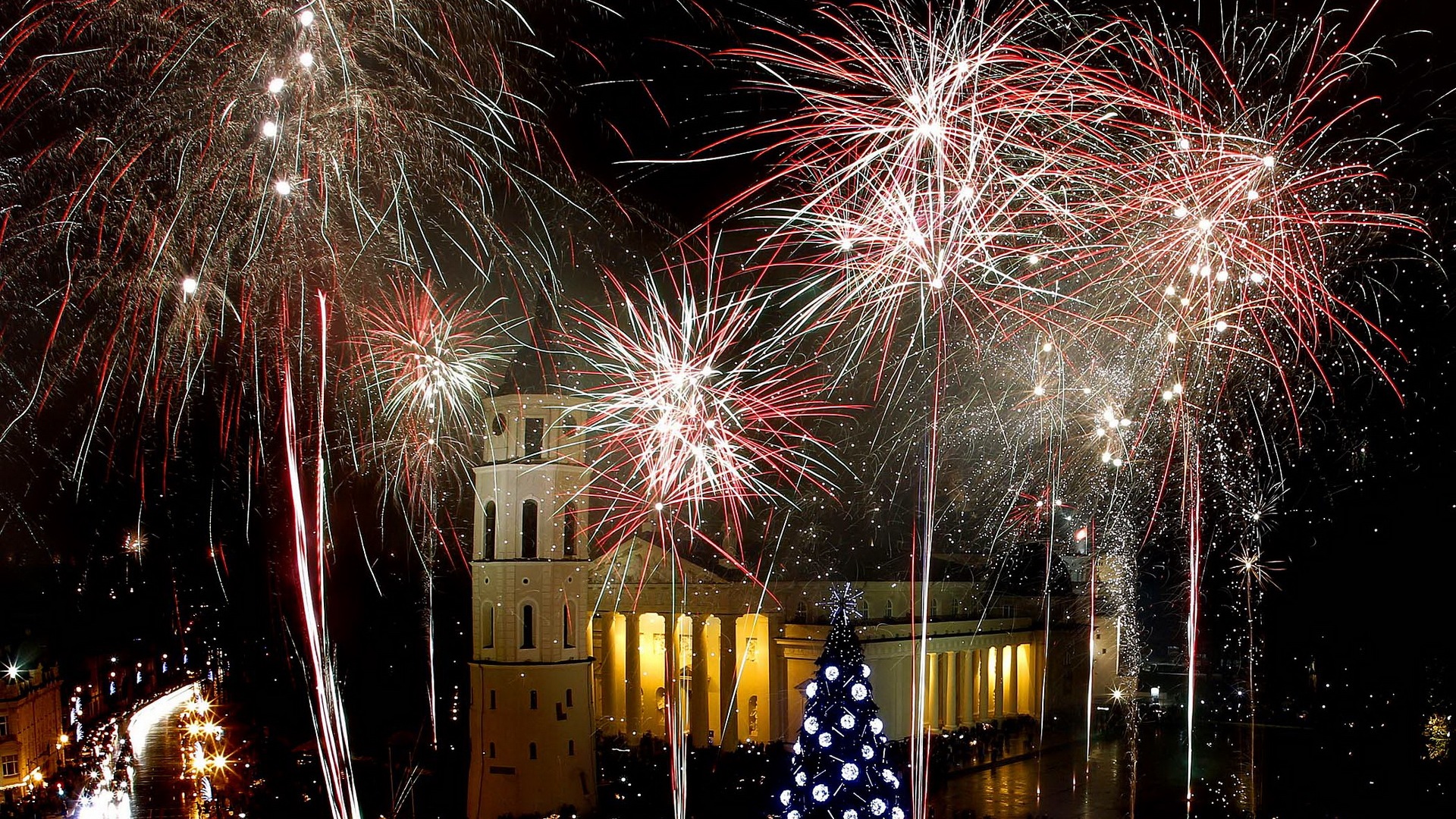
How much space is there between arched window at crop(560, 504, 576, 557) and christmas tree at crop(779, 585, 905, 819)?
18742 millimetres

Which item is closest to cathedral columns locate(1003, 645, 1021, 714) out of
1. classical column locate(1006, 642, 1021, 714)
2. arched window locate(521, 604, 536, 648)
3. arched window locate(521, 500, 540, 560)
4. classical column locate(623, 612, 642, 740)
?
classical column locate(1006, 642, 1021, 714)

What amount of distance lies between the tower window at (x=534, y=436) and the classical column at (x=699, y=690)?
1539cm

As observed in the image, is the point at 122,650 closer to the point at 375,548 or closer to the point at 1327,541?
the point at 375,548

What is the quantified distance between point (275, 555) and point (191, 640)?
1595 centimetres

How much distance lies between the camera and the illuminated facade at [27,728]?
36406mm

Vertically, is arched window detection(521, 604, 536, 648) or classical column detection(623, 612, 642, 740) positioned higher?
arched window detection(521, 604, 536, 648)

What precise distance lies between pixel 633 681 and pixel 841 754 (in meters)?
31.8

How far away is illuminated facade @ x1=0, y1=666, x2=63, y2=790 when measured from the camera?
3641 centimetres

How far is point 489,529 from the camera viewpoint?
122 ft

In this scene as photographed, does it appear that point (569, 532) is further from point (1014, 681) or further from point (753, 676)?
point (1014, 681)

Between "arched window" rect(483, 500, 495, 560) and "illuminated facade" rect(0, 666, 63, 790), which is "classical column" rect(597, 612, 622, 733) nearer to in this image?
"arched window" rect(483, 500, 495, 560)

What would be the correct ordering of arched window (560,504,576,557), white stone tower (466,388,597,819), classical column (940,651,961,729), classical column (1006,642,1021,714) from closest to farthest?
white stone tower (466,388,597,819), arched window (560,504,576,557), classical column (940,651,961,729), classical column (1006,642,1021,714)

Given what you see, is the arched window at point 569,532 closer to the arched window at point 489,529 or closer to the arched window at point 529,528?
the arched window at point 529,528

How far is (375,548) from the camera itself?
60.0m
